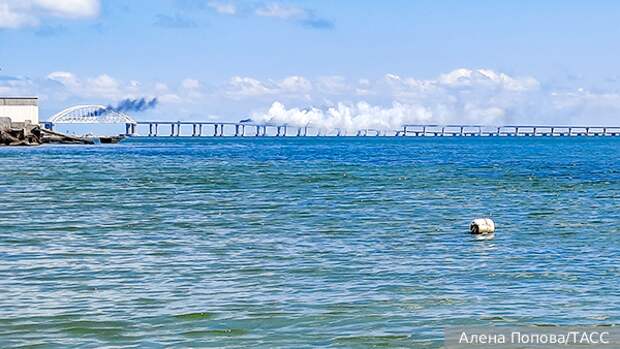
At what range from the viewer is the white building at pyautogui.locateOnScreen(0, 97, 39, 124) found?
150375 millimetres

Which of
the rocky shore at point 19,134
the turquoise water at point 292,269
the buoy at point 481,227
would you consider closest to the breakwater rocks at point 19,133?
the rocky shore at point 19,134

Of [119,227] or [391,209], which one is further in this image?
[391,209]

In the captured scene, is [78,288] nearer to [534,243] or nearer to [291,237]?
[291,237]

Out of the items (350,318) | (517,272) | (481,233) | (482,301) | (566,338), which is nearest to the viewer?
(566,338)

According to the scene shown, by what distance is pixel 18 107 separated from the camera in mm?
150875

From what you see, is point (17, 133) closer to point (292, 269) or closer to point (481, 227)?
point (481, 227)

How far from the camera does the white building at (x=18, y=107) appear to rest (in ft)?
493

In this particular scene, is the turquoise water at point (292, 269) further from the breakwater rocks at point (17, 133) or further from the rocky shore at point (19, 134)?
the rocky shore at point (19, 134)

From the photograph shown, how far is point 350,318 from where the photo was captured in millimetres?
17797

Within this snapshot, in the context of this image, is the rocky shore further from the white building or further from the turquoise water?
the turquoise water

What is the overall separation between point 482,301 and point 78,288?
7.50 m

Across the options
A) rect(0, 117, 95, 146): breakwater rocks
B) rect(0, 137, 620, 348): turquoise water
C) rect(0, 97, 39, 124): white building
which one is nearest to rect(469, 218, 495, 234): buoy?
rect(0, 137, 620, 348): turquoise water

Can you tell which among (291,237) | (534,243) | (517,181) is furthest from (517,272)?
(517,181)

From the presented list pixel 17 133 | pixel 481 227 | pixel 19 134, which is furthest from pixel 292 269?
pixel 19 134
